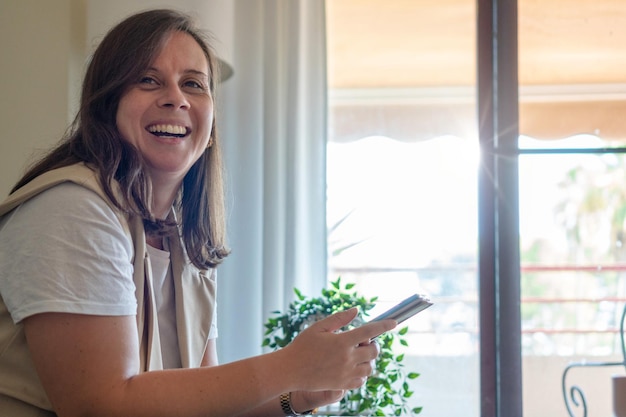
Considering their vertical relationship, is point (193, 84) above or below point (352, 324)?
above

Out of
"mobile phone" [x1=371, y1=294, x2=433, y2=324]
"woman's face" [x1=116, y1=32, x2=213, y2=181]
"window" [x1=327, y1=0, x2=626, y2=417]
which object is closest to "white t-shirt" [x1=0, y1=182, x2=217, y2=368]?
"woman's face" [x1=116, y1=32, x2=213, y2=181]

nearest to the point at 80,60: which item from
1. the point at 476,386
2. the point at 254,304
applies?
the point at 254,304

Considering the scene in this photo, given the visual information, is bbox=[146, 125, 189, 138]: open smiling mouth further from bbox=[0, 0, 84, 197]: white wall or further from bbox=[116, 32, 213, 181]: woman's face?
bbox=[0, 0, 84, 197]: white wall

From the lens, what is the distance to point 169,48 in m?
1.30

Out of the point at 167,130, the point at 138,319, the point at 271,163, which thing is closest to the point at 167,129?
the point at 167,130

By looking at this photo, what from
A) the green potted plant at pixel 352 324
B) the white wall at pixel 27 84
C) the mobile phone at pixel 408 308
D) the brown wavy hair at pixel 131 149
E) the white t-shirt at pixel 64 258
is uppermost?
the white wall at pixel 27 84

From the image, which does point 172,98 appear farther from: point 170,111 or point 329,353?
point 329,353

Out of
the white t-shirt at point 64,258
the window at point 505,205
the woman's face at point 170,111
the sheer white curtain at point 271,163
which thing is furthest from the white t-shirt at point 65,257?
the window at point 505,205

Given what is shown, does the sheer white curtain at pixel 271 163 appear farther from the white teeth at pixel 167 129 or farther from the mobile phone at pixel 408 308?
the mobile phone at pixel 408 308

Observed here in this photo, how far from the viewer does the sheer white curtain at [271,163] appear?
266 cm

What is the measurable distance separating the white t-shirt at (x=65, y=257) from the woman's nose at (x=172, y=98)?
10.4 inches

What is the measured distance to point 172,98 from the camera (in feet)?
4.19

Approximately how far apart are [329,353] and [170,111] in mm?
486

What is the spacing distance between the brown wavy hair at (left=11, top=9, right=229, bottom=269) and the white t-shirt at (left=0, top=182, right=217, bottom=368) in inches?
2.4
